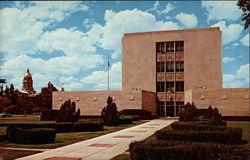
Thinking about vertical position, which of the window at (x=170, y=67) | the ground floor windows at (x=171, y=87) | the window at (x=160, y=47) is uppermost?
the window at (x=160, y=47)

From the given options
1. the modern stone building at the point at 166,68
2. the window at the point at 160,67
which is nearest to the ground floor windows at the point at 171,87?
the modern stone building at the point at 166,68

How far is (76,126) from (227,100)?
2686 centimetres

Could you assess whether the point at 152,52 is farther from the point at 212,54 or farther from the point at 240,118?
the point at 240,118

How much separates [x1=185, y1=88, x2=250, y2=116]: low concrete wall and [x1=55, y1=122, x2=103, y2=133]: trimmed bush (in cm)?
2359

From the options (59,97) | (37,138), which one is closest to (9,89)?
(59,97)

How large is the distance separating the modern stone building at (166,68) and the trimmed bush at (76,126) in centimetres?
2620

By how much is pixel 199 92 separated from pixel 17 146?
109ft

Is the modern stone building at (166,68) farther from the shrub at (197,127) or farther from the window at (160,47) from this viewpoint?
the shrub at (197,127)

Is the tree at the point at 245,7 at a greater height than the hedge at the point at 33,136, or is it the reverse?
the tree at the point at 245,7

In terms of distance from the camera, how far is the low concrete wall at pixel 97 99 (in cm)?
4834

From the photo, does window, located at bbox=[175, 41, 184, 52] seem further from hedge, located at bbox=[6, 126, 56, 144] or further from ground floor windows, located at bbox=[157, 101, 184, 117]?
hedge, located at bbox=[6, 126, 56, 144]

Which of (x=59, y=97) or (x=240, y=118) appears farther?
(x=59, y=97)

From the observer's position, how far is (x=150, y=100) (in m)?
53.0

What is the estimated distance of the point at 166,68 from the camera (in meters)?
56.4
